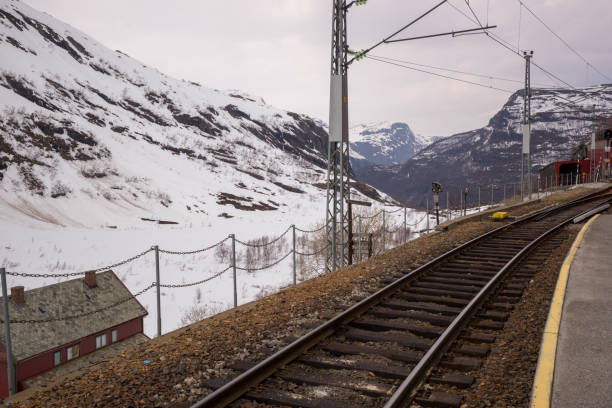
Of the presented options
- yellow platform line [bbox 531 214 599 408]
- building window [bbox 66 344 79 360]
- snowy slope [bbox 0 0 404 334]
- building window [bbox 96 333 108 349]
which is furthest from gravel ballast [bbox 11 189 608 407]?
building window [bbox 96 333 108 349]

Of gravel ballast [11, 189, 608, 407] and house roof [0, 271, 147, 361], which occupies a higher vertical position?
gravel ballast [11, 189, 608, 407]

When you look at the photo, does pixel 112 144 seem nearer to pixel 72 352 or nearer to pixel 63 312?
pixel 63 312

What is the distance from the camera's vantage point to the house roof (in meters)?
22.1

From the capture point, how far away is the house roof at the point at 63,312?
22109 millimetres

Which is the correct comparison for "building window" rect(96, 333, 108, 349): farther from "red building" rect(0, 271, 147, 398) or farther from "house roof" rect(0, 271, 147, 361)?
"house roof" rect(0, 271, 147, 361)

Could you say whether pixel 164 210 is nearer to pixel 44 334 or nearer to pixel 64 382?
pixel 44 334

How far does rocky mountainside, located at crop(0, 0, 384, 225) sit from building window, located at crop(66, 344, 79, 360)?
940 inches

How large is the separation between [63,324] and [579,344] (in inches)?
1025

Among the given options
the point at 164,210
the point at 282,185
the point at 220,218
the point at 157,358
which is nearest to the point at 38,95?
the point at 164,210

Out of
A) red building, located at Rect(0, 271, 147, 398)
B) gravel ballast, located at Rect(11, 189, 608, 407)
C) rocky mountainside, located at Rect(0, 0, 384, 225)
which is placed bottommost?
red building, located at Rect(0, 271, 147, 398)

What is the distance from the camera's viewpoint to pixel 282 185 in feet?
327

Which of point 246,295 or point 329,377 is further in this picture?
point 246,295

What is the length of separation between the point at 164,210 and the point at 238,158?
51.6 metres

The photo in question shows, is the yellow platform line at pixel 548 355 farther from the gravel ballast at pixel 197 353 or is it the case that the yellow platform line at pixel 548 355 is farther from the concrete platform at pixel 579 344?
the gravel ballast at pixel 197 353
